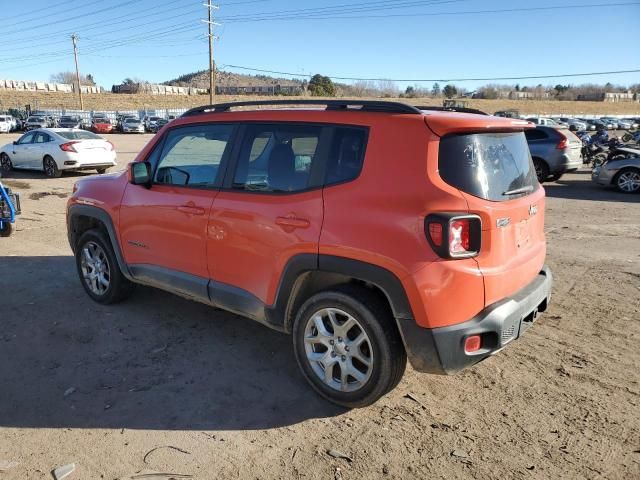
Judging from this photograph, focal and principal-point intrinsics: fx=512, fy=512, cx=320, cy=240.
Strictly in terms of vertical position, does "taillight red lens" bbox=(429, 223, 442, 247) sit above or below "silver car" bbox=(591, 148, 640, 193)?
above

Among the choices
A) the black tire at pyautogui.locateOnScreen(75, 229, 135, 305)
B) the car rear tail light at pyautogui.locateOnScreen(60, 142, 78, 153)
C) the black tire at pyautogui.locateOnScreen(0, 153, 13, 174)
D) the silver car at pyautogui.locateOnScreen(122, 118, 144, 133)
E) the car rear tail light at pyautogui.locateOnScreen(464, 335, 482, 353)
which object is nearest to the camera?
the car rear tail light at pyautogui.locateOnScreen(464, 335, 482, 353)

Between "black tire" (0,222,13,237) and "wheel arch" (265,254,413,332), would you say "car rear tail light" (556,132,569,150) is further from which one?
"black tire" (0,222,13,237)

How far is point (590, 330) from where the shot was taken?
4.26 meters

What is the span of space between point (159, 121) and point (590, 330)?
5082 cm

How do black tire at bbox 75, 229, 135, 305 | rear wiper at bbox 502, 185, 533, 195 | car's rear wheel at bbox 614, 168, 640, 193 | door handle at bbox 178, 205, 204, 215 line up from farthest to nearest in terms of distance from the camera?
car's rear wheel at bbox 614, 168, 640, 193 < black tire at bbox 75, 229, 135, 305 < door handle at bbox 178, 205, 204, 215 < rear wiper at bbox 502, 185, 533, 195

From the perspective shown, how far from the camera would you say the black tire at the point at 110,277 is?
478 centimetres

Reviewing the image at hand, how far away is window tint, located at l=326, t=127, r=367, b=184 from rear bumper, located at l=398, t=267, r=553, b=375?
3.00 feet

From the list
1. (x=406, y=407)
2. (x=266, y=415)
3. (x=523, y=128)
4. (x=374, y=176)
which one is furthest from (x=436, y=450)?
(x=523, y=128)

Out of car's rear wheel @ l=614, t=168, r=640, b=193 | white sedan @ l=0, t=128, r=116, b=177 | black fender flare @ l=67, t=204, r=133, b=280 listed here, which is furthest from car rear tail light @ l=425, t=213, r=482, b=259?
white sedan @ l=0, t=128, r=116, b=177

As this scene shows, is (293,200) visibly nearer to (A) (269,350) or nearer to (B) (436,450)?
(A) (269,350)

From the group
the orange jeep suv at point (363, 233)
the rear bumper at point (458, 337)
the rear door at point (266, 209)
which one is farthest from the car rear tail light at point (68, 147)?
the rear bumper at point (458, 337)

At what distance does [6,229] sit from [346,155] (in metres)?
6.60

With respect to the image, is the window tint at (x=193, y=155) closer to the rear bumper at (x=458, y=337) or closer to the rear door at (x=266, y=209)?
the rear door at (x=266, y=209)

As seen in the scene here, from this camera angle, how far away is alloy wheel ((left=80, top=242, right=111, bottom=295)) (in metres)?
4.89
